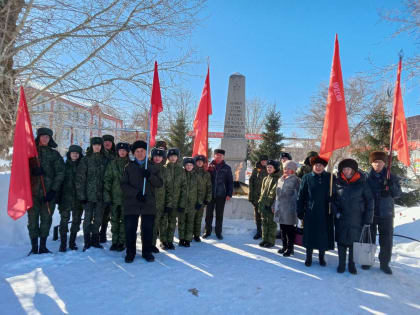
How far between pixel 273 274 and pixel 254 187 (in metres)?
2.20

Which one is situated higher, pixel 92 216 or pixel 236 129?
pixel 236 129

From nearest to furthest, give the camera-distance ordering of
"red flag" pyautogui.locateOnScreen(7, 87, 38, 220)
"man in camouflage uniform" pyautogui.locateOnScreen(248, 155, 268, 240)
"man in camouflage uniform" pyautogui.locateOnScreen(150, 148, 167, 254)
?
1. "red flag" pyautogui.locateOnScreen(7, 87, 38, 220)
2. "man in camouflage uniform" pyautogui.locateOnScreen(150, 148, 167, 254)
3. "man in camouflage uniform" pyautogui.locateOnScreen(248, 155, 268, 240)

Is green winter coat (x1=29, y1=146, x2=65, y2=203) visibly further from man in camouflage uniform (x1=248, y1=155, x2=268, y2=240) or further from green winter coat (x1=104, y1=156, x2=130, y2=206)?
man in camouflage uniform (x1=248, y1=155, x2=268, y2=240)

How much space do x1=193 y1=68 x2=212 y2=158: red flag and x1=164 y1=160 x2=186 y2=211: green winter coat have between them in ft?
4.15

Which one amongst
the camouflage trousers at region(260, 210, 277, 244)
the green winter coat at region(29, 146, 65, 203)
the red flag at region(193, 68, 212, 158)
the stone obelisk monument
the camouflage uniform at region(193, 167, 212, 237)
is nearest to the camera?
the green winter coat at region(29, 146, 65, 203)

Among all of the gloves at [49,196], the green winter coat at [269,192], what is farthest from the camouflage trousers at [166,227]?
the gloves at [49,196]

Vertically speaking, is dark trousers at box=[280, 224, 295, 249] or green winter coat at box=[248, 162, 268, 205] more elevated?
green winter coat at box=[248, 162, 268, 205]

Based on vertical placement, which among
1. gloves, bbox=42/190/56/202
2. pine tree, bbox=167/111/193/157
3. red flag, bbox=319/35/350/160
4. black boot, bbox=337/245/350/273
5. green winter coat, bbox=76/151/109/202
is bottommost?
black boot, bbox=337/245/350/273

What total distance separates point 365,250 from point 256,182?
7.70 ft

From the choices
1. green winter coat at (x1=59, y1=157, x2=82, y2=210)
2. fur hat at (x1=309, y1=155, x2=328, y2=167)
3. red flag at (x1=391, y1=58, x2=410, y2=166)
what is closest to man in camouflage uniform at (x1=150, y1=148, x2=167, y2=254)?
green winter coat at (x1=59, y1=157, x2=82, y2=210)

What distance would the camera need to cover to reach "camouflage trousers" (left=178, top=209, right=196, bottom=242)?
474 cm

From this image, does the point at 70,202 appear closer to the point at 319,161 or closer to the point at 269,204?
the point at 269,204

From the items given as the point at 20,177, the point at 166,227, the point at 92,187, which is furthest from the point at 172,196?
the point at 20,177

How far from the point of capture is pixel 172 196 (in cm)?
447
